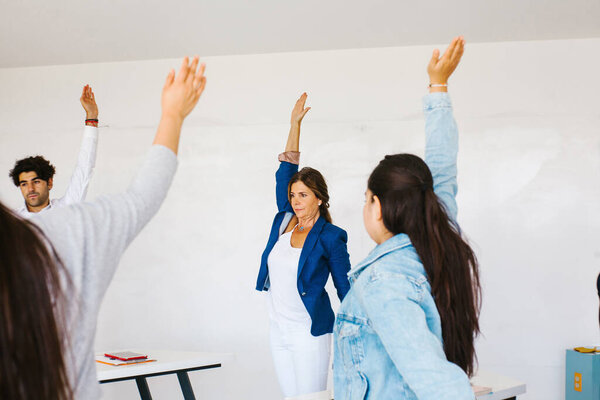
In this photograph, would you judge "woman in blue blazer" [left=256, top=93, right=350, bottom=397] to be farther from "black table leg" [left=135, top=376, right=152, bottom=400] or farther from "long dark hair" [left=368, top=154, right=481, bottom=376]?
"long dark hair" [left=368, top=154, right=481, bottom=376]

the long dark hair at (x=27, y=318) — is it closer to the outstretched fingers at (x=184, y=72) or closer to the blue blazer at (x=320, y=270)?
the outstretched fingers at (x=184, y=72)

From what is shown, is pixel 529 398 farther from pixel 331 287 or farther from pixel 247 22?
pixel 247 22

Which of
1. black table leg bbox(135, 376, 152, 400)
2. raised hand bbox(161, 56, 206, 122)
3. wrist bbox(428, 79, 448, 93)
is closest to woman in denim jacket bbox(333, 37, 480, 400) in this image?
wrist bbox(428, 79, 448, 93)

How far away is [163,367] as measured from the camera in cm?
280

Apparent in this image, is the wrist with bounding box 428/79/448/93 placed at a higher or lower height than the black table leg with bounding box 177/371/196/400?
higher

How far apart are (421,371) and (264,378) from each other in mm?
3731

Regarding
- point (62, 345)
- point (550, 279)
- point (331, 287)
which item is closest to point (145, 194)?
point (62, 345)

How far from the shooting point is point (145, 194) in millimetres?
948

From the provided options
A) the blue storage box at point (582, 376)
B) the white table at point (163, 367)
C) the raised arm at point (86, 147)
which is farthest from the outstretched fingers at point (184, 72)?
the blue storage box at point (582, 376)

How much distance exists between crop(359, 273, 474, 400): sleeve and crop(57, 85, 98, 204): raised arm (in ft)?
6.31

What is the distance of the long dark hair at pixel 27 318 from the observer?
72 cm

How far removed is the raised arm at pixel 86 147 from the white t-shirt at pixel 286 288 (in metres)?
1.00

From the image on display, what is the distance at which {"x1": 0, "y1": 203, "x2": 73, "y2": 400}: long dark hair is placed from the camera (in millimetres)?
721

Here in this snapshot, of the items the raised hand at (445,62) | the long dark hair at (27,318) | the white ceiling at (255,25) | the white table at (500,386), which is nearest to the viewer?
the long dark hair at (27,318)
